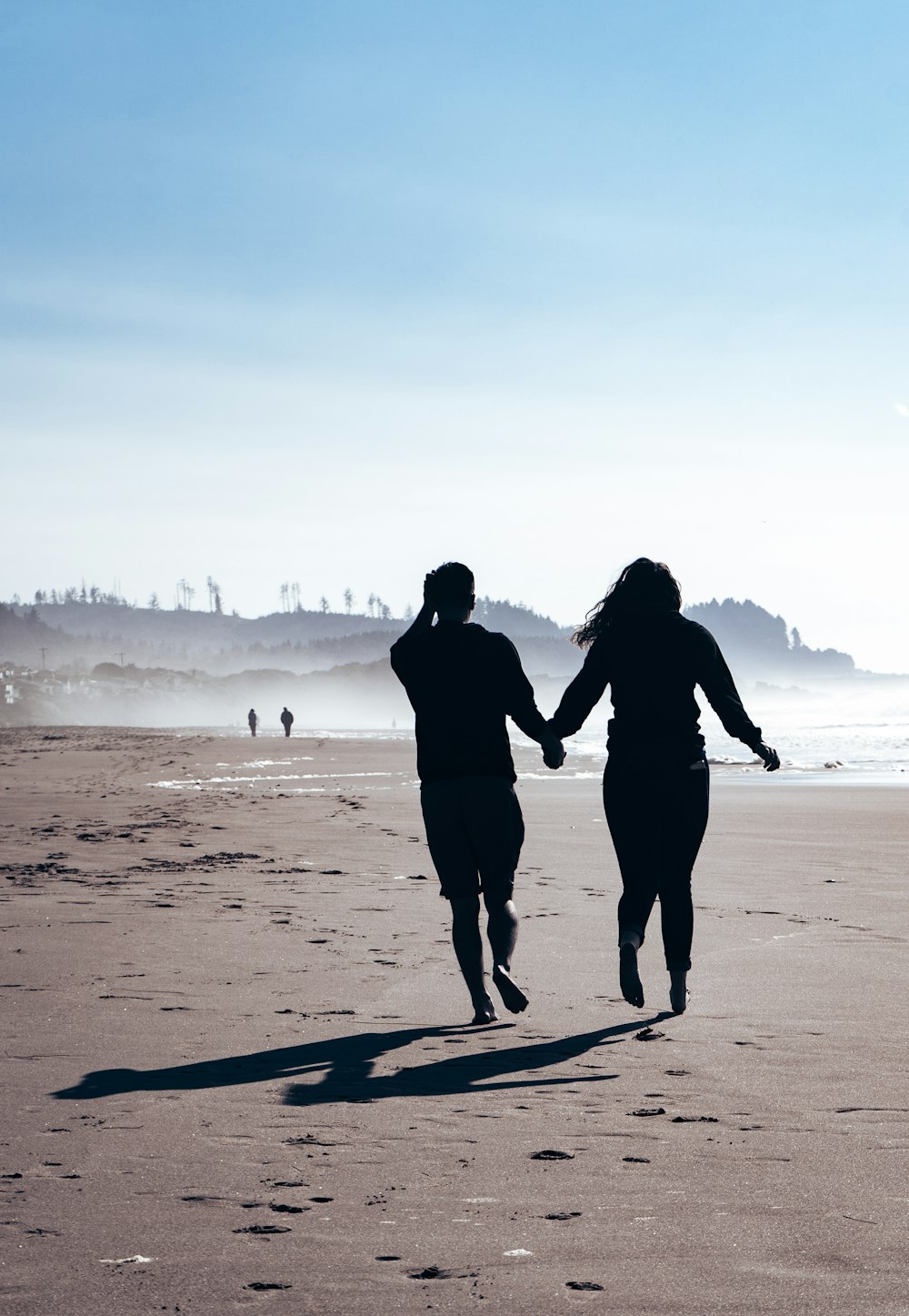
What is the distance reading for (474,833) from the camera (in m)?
5.36

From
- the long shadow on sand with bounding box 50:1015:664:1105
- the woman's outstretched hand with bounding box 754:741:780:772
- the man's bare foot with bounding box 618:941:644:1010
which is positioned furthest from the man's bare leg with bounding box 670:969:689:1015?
the woman's outstretched hand with bounding box 754:741:780:772

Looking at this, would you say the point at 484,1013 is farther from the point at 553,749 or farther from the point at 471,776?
the point at 553,749

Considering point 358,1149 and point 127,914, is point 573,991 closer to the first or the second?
point 358,1149

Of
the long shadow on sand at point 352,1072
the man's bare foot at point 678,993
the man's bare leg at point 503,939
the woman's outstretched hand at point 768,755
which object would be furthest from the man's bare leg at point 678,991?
the woman's outstretched hand at point 768,755

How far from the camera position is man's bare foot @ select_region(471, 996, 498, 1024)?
529cm

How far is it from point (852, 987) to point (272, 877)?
5376 millimetres

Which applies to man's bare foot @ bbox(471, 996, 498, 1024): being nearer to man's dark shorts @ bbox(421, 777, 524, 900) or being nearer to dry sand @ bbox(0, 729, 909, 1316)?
dry sand @ bbox(0, 729, 909, 1316)

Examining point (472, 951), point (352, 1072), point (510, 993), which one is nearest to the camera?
point (352, 1072)

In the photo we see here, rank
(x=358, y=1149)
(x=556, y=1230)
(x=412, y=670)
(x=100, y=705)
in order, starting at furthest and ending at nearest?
1. (x=100, y=705)
2. (x=412, y=670)
3. (x=358, y=1149)
4. (x=556, y=1230)

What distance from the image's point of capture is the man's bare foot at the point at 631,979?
5.30 meters

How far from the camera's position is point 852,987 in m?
5.77

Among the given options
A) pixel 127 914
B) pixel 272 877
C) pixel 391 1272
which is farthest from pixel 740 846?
pixel 391 1272

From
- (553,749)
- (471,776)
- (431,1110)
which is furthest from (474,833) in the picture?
(431,1110)

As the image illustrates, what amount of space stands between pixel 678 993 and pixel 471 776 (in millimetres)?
1312
